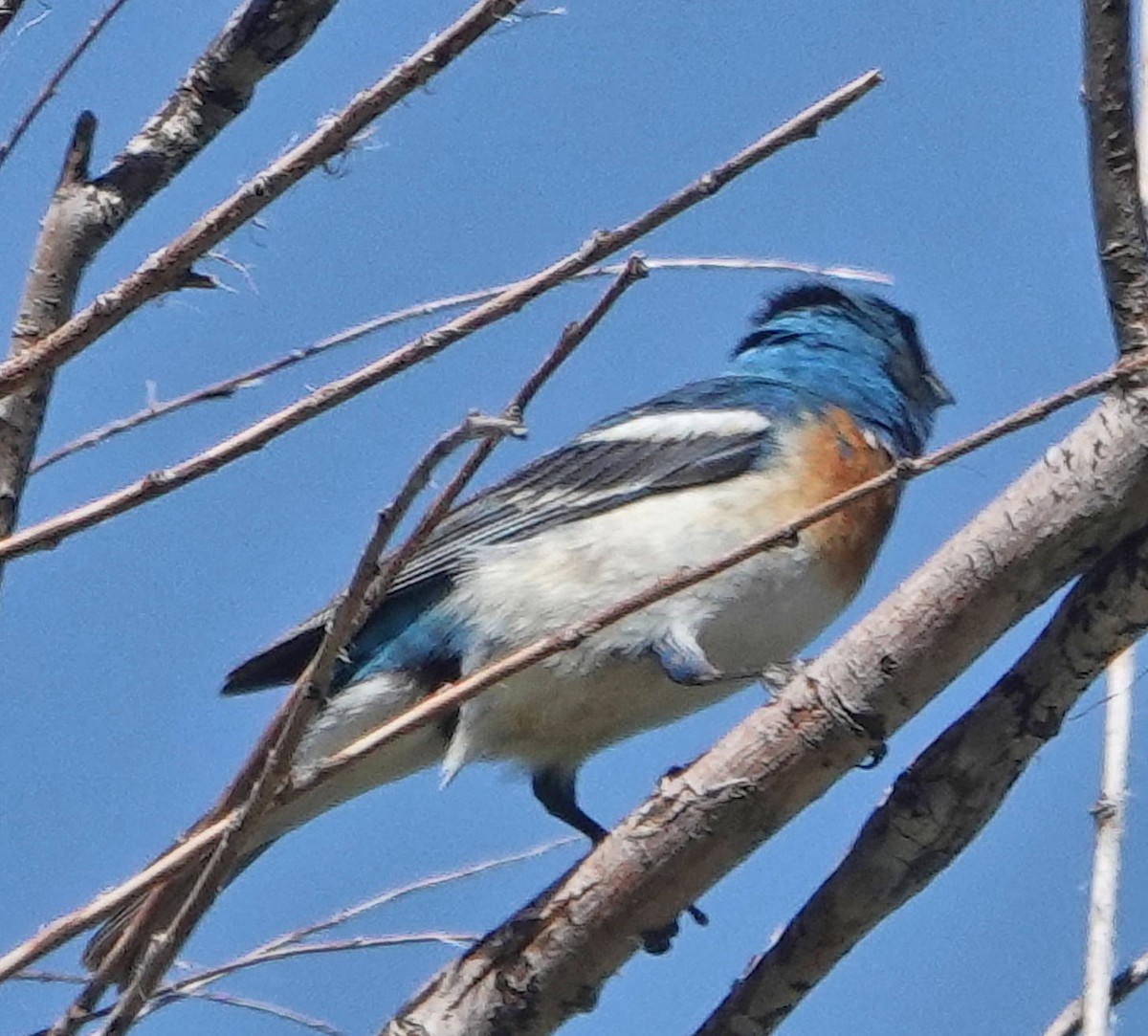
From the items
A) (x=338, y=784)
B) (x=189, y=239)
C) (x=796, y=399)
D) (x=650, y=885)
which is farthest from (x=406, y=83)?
(x=796, y=399)

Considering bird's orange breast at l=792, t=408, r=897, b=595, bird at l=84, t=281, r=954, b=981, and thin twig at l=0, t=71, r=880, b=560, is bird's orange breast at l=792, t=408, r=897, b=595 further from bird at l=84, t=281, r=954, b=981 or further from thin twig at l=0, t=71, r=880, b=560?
thin twig at l=0, t=71, r=880, b=560

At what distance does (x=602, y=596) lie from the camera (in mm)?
4410

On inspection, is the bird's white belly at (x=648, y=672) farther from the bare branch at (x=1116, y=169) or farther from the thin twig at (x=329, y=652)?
the thin twig at (x=329, y=652)

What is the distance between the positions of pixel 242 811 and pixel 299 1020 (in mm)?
1303

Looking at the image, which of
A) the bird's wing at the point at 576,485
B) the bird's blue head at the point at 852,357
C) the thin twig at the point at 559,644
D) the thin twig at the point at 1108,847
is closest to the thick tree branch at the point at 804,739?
the thin twig at the point at 1108,847

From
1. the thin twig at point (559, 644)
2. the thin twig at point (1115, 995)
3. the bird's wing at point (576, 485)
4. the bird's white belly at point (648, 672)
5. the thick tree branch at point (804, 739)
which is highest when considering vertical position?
the bird's wing at point (576, 485)

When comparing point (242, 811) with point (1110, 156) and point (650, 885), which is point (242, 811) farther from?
point (1110, 156)

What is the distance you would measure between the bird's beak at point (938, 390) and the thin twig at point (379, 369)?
12.8 feet

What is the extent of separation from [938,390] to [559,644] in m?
3.88

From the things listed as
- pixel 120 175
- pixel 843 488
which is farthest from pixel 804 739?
pixel 843 488

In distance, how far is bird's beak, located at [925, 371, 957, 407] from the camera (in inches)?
218

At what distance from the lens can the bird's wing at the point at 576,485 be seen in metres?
4.54

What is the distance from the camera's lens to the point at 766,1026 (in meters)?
2.62

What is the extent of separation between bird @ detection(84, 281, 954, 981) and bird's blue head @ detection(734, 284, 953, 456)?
252 mm
